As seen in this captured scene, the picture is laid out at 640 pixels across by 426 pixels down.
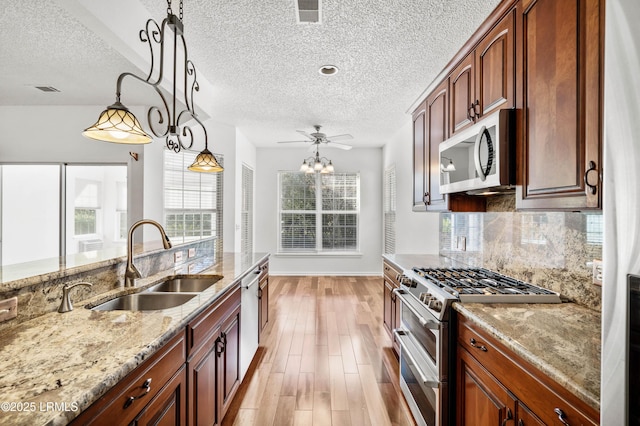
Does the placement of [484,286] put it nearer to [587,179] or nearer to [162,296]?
[587,179]

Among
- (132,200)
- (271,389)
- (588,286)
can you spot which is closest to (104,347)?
(271,389)

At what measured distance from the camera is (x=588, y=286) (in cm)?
157


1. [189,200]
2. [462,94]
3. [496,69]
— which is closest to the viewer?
[496,69]

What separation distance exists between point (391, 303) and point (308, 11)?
98.2 inches

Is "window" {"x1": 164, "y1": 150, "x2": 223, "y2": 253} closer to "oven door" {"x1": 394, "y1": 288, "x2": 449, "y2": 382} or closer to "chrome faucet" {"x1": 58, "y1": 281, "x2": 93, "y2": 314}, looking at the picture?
"chrome faucet" {"x1": 58, "y1": 281, "x2": 93, "y2": 314}

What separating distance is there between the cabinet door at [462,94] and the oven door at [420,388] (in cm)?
153

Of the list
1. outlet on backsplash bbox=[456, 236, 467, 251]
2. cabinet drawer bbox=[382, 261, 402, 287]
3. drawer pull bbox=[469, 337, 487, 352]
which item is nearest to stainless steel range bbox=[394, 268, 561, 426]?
drawer pull bbox=[469, 337, 487, 352]

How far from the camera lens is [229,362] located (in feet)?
6.81

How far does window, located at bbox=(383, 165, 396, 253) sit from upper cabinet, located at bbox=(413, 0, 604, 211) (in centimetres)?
347

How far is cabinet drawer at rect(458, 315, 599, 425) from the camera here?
0.91 metres

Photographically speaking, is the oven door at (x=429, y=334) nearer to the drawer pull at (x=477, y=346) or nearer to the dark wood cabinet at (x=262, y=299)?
the drawer pull at (x=477, y=346)

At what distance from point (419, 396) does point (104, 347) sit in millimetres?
1765

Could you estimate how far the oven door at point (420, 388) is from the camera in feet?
5.62

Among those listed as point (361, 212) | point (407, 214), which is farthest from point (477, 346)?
point (361, 212)
